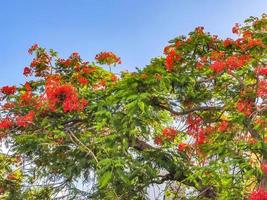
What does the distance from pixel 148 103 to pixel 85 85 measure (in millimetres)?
2191

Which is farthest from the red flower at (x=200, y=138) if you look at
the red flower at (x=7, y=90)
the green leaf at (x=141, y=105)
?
the red flower at (x=7, y=90)

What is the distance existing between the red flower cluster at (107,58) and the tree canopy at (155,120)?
717mm

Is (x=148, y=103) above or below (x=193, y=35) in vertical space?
below

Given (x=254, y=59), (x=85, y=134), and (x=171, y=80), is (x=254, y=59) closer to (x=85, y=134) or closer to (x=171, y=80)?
(x=171, y=80)

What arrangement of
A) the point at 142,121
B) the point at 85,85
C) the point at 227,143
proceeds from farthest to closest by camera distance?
1. the point at 85,85
2. the point at 142,121
3. the point at 227,143

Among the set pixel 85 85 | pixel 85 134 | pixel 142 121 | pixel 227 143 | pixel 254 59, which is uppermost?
pixel 85 85

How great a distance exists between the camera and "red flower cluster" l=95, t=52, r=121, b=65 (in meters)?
9.62

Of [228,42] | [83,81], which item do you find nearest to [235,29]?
[228,42]

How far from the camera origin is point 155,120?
313 inches

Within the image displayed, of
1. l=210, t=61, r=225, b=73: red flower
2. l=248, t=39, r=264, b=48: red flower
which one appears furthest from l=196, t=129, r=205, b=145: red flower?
l=248, t=39, r=264, b=48: red flower

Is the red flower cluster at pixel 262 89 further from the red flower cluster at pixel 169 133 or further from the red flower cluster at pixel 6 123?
the red flower cluster at pixel 6 123

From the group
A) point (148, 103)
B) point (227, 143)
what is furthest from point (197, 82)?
point (227, 143)

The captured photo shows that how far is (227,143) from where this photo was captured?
6.23 meters

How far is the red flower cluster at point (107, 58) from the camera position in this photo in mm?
9617
